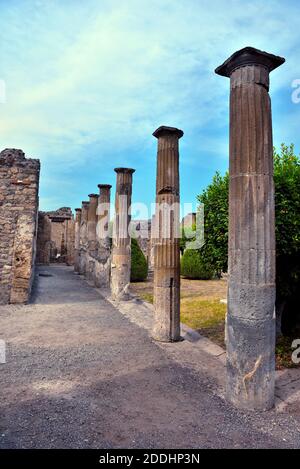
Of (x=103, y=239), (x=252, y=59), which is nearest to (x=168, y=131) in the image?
(x=252, y=59)

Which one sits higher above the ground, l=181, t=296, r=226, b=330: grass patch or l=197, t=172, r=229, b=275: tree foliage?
l=197, t=172, r=229, b=275: tree foliage

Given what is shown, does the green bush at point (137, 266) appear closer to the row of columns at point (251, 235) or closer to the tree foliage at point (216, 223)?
the tree foliage at point (216, 223)

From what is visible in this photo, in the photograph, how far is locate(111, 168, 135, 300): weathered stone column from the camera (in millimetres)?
10844

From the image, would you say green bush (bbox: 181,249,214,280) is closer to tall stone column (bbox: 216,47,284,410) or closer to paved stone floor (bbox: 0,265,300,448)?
paved stone floor (bbox: 0,265,300,448)

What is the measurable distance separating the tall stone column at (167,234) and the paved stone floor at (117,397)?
1.87 ft

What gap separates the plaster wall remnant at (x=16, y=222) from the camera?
29.8 ft

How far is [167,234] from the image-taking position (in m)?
6.30

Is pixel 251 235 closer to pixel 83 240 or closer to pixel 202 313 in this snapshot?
pixel 202 313

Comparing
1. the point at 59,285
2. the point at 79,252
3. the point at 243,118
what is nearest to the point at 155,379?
the point at 243,118

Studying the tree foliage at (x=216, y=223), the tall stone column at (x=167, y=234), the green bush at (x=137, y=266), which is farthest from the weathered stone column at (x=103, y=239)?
the tree foliage at (x=216, y=223)

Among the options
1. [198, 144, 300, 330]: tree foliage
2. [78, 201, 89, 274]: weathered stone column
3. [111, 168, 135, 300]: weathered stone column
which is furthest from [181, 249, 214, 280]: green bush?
[198, 144, 300, 330]: tree foliage

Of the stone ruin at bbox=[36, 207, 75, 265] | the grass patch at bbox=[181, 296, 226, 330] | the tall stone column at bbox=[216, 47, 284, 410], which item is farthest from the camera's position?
the stone ruin at bbox=[36, 207, 75, 265]

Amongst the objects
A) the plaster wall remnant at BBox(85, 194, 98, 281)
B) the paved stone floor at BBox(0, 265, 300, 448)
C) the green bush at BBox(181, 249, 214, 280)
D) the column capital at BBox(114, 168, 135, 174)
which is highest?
the column capital at BBox(114, 168, 135, 174)

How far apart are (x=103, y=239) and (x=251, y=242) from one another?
10.6 meters
